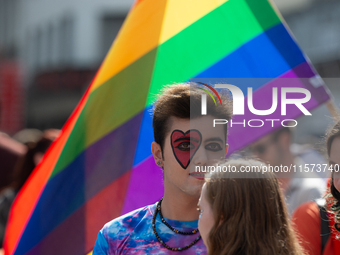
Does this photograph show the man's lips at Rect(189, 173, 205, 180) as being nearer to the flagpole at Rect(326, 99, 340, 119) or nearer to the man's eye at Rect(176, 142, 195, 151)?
the man's eye at Rect(176, 142, 195, 151)

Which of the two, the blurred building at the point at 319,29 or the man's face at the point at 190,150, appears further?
the blurred building at the point at 319,29

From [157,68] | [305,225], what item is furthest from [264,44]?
[305,225]

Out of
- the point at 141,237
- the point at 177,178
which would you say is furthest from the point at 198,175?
the point at 141,237

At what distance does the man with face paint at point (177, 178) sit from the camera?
1729mm

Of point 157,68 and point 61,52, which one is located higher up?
point 61,52

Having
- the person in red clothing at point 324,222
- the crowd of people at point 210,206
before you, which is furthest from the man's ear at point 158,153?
the person in red clothing at point 324,222

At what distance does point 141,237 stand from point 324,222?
30.6 inches

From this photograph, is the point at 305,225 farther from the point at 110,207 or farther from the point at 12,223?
the point at 12,223

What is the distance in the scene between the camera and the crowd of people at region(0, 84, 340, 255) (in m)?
1.51

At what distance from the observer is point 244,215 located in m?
1.50

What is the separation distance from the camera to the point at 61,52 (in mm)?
24344

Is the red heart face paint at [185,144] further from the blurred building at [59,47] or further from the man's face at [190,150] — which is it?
the blurred building at [59,47]

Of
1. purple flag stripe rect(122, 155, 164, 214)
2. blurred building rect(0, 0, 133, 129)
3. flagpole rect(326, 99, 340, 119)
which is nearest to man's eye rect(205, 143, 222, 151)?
purple flag stripe rect(122, 155, 164, 214)

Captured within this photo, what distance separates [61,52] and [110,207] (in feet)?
75.8
